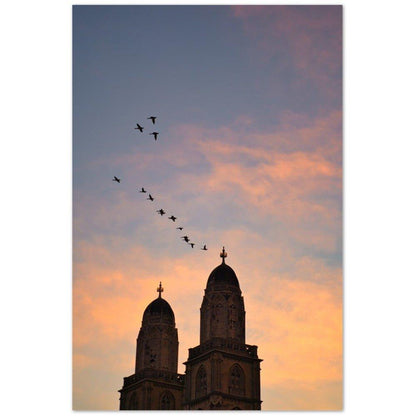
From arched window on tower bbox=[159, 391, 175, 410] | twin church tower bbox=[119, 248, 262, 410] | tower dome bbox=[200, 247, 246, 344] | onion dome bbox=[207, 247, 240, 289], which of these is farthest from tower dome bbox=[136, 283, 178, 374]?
onion dome bbox=[207, 247, 240, 289]

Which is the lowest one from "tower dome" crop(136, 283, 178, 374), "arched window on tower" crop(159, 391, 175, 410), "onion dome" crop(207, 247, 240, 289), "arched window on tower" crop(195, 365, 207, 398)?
"arched window on tower" crop(159, 391, 175, 410)

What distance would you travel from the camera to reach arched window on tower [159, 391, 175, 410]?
40.7m

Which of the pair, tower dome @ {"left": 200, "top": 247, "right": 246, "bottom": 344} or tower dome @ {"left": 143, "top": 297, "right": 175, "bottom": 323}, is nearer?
tower dome @ {"left": 200, "top": 247, "right": 246, "bottom": 344}

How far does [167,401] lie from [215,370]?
362 cm

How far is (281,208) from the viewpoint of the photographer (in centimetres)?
2675

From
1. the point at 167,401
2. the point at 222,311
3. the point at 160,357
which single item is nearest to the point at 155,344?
the point at 160,357

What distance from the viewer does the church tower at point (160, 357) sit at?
135 ft

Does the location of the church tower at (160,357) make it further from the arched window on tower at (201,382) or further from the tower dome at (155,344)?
the arched window on tower at (201,382)

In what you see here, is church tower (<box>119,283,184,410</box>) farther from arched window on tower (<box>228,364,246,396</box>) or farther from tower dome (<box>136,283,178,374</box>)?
arched window on tower (<box>228,364,246,396</box>)

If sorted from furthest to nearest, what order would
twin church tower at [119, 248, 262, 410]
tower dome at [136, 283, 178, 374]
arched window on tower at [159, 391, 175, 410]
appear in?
1. tower dome at [136, 283, 178, 374]
2. arched window on tower at [159, 391, 175, 410]
3. twin church tower at [119, 248, 262, 410]

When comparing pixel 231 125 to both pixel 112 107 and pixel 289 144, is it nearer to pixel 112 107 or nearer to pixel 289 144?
pixel 289 144

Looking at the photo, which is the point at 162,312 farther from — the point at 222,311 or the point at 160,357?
the point at 222,311

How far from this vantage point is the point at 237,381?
39.4 m
